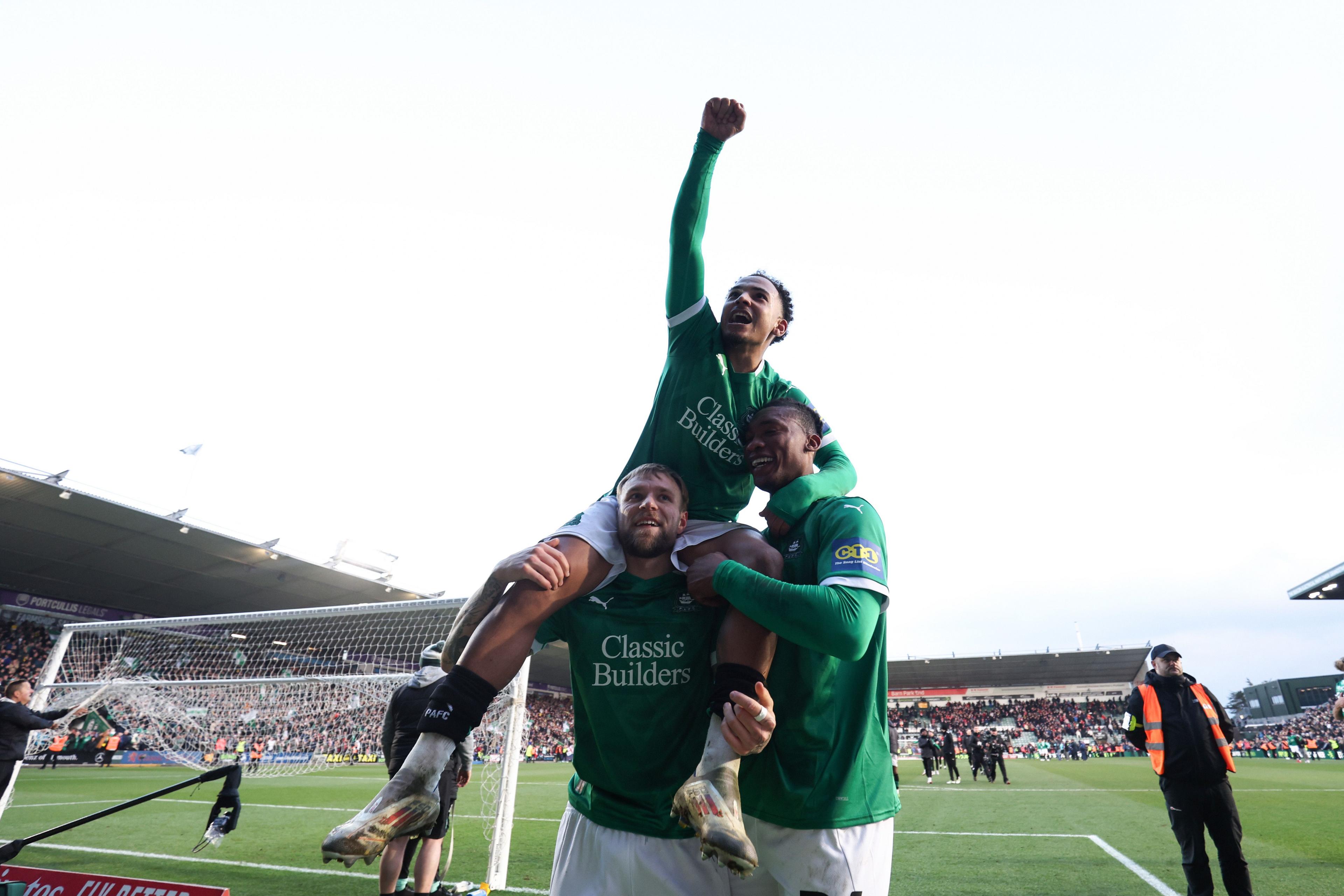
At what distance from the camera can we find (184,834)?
867cm

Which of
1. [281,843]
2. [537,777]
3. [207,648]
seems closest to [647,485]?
[281,843]

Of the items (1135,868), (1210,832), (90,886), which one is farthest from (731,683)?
(1135,868)

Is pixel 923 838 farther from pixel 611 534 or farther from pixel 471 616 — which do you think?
pixel 471 616

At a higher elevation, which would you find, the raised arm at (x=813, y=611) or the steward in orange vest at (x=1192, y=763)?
the raised arm at (x=813, y=611)

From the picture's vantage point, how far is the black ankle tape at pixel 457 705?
1994 mm

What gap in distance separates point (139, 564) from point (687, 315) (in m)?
28.3

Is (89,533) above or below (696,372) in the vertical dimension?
above

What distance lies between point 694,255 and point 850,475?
1.06 metres

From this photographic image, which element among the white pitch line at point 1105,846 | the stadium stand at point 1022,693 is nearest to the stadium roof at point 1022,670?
the stadium stand at point 1022,693

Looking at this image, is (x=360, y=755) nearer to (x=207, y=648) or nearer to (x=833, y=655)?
(x=207, y=648)

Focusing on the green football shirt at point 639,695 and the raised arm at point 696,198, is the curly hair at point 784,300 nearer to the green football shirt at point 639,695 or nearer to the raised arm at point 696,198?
the raised arm at point 696,198

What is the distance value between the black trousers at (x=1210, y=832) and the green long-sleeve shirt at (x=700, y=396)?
4.52 meters

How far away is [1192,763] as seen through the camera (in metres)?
5.12

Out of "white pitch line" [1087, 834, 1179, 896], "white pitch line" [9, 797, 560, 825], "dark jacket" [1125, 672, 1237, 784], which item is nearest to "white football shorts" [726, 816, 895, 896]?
"dark jacket" [1125, 672, 1237, 784]
